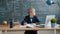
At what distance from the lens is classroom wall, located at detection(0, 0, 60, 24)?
15.6 ft

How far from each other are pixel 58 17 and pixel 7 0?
1.55m

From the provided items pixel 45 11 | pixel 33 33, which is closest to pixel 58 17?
pixel 45 11

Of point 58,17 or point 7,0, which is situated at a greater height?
point 7,0

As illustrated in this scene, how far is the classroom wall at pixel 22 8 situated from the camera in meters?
4.76

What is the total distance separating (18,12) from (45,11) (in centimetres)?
78

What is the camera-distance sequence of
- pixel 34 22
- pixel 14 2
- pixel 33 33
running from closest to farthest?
pixel 33 33
pixel 34 22
pixel 14 2

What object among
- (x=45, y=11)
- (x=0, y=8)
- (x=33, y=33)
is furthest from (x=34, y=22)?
(x=0, y=8)

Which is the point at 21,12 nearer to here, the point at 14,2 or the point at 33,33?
the point at 14,2

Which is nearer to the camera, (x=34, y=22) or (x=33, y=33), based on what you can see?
(x=33, y=33)

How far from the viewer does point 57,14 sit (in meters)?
4.77

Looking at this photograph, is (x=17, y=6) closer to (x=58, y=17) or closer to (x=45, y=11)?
(x=45, y=11)

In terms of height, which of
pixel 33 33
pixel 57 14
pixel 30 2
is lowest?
pixel 33 33

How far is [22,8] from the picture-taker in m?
4.77

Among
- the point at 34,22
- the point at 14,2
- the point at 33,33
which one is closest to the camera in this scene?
the point at 33,33
